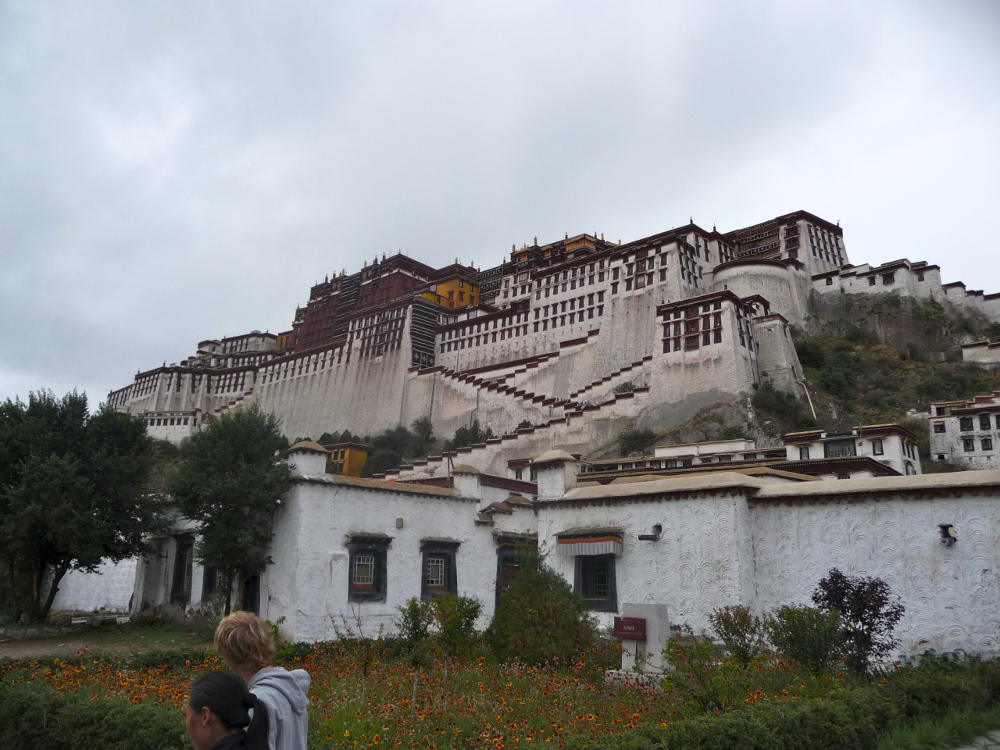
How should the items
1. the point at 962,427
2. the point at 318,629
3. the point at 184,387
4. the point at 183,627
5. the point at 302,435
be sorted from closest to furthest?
the point at 318,629
the point at 183,627
the point at 962,427
the point at 302,435
the point at 184,387

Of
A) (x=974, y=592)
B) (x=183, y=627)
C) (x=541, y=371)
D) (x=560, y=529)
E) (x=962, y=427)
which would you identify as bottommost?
(x=183, y=627)

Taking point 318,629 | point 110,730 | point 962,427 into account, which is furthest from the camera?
point 962,427

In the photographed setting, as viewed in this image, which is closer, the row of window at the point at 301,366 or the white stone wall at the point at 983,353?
the white stone wall at the point at 983,353

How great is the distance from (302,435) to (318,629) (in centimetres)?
5630

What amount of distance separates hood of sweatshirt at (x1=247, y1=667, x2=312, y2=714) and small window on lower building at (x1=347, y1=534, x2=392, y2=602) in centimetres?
1557

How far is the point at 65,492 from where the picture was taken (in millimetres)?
19938

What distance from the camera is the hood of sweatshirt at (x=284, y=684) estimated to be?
3.75 m

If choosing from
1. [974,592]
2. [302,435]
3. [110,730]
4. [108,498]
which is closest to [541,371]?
[302,435]

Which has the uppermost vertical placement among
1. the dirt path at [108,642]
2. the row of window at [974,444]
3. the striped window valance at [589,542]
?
the row of window at [974,444]

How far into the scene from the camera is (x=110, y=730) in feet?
26.0

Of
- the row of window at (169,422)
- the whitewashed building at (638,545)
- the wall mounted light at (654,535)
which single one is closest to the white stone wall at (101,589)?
the whitewashed building at (638,545)

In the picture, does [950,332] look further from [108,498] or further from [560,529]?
[108,498]

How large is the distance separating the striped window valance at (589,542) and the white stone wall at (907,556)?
3052 mm

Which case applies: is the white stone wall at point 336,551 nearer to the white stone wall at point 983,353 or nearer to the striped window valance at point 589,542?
the striped window valance at point 589,542
